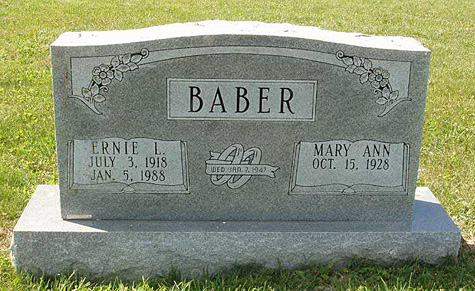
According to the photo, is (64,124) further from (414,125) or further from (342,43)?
(414,125)

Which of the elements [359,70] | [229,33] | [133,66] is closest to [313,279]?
[359,70]

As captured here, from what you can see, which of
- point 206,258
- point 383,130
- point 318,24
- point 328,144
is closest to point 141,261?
point 206,258

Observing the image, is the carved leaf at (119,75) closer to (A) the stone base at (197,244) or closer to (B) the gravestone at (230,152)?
(B) the gravestone at (230,152)

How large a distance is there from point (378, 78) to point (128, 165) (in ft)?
4.91

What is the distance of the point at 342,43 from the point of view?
138 inches

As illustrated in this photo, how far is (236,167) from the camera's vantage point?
3.69 m

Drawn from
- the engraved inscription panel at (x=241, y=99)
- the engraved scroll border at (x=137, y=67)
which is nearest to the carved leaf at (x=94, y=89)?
the engraved scroll border at (x=137, y=67)

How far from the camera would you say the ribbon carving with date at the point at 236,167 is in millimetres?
3666

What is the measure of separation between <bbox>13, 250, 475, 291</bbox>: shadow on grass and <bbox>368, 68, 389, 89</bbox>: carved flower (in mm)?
1014

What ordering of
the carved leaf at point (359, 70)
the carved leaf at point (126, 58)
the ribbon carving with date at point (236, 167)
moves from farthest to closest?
the ribbon carving with date at point (236, 167) → the carved leaf at point (359, 70) → the carved leaf at point (126, 58)

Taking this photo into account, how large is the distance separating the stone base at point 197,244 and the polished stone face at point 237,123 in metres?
0.11

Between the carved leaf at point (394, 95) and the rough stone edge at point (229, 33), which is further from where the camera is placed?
the carved leaf at point (394, 95)

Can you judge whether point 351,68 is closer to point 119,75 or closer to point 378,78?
point 378,78

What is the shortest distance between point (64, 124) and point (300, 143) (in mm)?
1333
